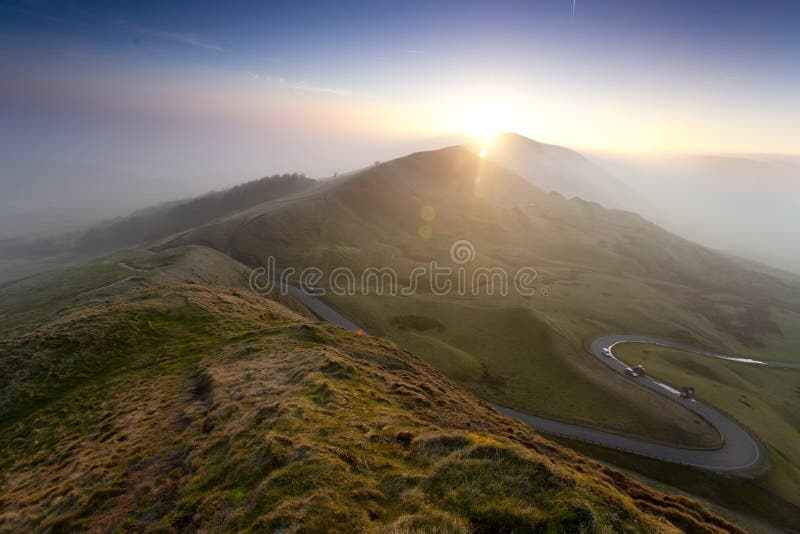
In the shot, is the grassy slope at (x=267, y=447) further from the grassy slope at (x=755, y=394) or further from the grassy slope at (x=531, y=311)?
the grassy slope at (x=755, y=394)

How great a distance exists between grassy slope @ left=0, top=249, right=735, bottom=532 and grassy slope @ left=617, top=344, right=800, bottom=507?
5540cm

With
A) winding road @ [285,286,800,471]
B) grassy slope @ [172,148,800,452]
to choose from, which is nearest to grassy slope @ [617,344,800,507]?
winding road @ [285,286,800,471]

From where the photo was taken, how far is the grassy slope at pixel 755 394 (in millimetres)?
54219

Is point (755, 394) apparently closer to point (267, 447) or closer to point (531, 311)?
point (531, 311)

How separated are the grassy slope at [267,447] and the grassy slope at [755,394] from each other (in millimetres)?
55404

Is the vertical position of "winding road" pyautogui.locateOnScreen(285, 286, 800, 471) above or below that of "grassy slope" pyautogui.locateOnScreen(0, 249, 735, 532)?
below

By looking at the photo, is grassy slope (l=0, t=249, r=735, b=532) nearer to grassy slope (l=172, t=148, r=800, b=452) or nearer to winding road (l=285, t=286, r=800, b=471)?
winding road (l=285, t=286, r=800, b=471)

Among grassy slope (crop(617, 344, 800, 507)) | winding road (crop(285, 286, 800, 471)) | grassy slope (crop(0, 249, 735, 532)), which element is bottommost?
grassy slope (crop(617, 344, 800, 507))

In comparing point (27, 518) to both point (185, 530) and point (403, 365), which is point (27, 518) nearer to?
point (185, 530)

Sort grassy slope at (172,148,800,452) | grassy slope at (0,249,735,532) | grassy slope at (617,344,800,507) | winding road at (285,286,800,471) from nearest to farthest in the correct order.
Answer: grassy slope at (0,249,735,532)
winding road at (285,286,800,471)
grassy slope at (617,344,800,507)
grassy slope at (172,148,800,452)

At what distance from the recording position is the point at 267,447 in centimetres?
1688

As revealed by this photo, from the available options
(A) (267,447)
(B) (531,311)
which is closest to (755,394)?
(B) (531,311)

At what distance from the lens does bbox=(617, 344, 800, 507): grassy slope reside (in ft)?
178

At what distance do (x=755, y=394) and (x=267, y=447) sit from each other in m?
123
